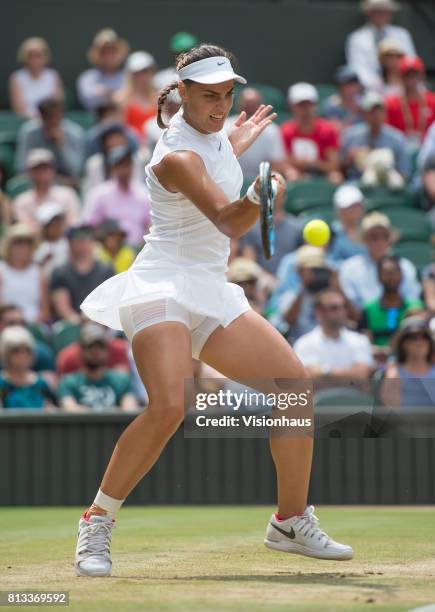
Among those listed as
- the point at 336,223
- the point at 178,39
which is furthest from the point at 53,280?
the point at 178,39

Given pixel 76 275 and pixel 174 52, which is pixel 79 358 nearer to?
pixel 76 275

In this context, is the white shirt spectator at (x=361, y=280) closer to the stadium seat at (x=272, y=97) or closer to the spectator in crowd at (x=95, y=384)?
the spectator in crowd at (x=95, y=384)

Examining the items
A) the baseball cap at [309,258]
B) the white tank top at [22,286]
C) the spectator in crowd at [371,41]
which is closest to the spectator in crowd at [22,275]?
the white tank top at [22,286]

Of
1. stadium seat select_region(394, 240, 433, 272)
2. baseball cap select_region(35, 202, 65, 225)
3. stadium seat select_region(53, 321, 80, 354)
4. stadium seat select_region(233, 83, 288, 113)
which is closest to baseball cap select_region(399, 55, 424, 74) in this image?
stadium seat select_region(233, 83, 288, 113)

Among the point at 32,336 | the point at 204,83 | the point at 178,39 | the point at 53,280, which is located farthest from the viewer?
the point at 178,39

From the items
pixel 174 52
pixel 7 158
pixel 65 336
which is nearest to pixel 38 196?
pixel 7 158

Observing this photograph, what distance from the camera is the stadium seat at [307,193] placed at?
476 inches

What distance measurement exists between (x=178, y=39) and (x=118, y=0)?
6.12ft

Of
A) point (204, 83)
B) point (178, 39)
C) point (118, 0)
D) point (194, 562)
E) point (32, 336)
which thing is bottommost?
point (194, 562)

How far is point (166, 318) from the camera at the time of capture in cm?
502

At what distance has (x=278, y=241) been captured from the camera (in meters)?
11.1

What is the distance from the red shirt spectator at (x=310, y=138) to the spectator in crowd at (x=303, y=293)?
8.18 ft

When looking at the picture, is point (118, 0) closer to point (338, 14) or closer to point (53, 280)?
point (338, 14)

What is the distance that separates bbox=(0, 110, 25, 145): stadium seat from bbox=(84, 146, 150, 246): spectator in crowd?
156 cm
